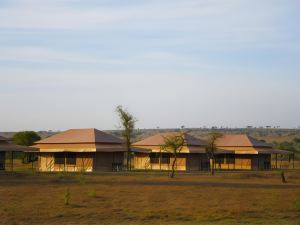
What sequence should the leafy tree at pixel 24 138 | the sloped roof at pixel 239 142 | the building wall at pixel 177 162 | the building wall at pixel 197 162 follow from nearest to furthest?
the building wall at pixel 177 162, the building wall at pixel 197 162, the sloped roof at pixel 239 142, the leafy tree at pixel 24 138

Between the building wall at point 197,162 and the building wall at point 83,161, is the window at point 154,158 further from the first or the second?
the building wall at point 83,161

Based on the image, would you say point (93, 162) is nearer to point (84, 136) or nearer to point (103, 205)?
point (84, 136)

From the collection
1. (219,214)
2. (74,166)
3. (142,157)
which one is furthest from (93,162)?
(219,214)

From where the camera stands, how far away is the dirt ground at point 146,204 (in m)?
23.3

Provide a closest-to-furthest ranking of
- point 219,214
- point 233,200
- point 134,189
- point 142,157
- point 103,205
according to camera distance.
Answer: point 219,214
point 103,205
point 233,200
point 134,189
point 142,157

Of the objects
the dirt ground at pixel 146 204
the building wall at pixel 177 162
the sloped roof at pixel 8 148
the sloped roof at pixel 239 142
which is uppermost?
the sloped roof at pixel 239 142

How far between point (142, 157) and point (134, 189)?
35.4 meters

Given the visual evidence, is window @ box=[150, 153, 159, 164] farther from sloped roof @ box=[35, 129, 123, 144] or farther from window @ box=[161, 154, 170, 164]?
sloped roof @ box=[35, 129, 123, 144]

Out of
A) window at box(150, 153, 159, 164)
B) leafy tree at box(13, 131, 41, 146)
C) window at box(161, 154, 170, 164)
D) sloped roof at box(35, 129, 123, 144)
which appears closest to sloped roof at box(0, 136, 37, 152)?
sloped roof at box(35, 129, 123, 144)

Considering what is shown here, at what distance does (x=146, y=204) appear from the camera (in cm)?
2752

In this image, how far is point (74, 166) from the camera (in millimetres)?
60156

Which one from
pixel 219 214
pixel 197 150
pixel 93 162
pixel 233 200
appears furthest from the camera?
pixel 197 150

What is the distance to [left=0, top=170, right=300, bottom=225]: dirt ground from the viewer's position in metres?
23.3

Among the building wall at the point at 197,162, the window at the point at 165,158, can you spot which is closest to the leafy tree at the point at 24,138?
the window at the point at 165,158
